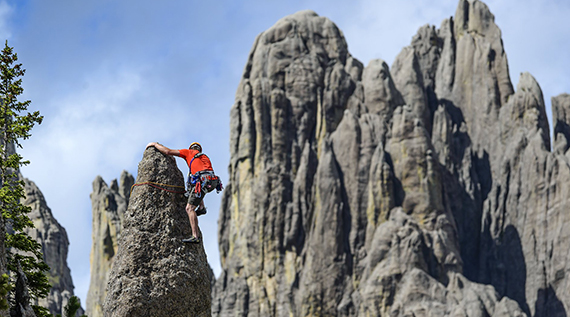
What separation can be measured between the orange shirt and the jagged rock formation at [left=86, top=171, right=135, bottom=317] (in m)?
89.1

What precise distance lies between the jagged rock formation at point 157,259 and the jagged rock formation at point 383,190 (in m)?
70.9

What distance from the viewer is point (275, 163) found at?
10831cm

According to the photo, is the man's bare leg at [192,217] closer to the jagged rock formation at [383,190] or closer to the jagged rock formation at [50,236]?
the jagged rock formation at [383,190]

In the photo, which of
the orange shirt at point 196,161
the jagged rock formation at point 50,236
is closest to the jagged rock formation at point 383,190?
the jagged rock formation at point 50,236

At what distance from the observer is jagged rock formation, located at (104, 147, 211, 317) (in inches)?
737

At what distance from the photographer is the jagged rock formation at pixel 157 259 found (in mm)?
18719

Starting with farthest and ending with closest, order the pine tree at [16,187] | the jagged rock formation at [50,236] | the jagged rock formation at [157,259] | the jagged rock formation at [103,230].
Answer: the jagged rock formation at [50,236] → the jagged rock formation at [103,230] → the pine tree at [16,187] → the jagged rock formation at [157,259]

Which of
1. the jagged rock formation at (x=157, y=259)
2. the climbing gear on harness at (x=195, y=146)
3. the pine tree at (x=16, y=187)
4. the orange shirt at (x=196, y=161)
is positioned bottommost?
the jagged rock formation at (x=157, y=259)

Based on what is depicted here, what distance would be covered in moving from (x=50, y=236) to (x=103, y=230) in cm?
738

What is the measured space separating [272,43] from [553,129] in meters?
38.7

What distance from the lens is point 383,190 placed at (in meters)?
102

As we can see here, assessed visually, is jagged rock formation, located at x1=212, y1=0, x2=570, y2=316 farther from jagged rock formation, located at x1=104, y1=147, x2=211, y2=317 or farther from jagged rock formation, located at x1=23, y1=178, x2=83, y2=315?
jagged rock formation, located at x1=104, y1=147, x2=211, y2=317

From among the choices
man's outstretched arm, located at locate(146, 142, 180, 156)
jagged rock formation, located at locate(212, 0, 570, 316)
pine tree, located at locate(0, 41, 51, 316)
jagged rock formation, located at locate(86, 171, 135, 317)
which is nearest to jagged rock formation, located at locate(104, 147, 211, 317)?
man's outstretched arm, located at locate(146, 142, 180, 156)

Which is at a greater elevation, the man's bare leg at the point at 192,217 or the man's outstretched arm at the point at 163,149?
the man's outstretched arm at the point at 163,149
